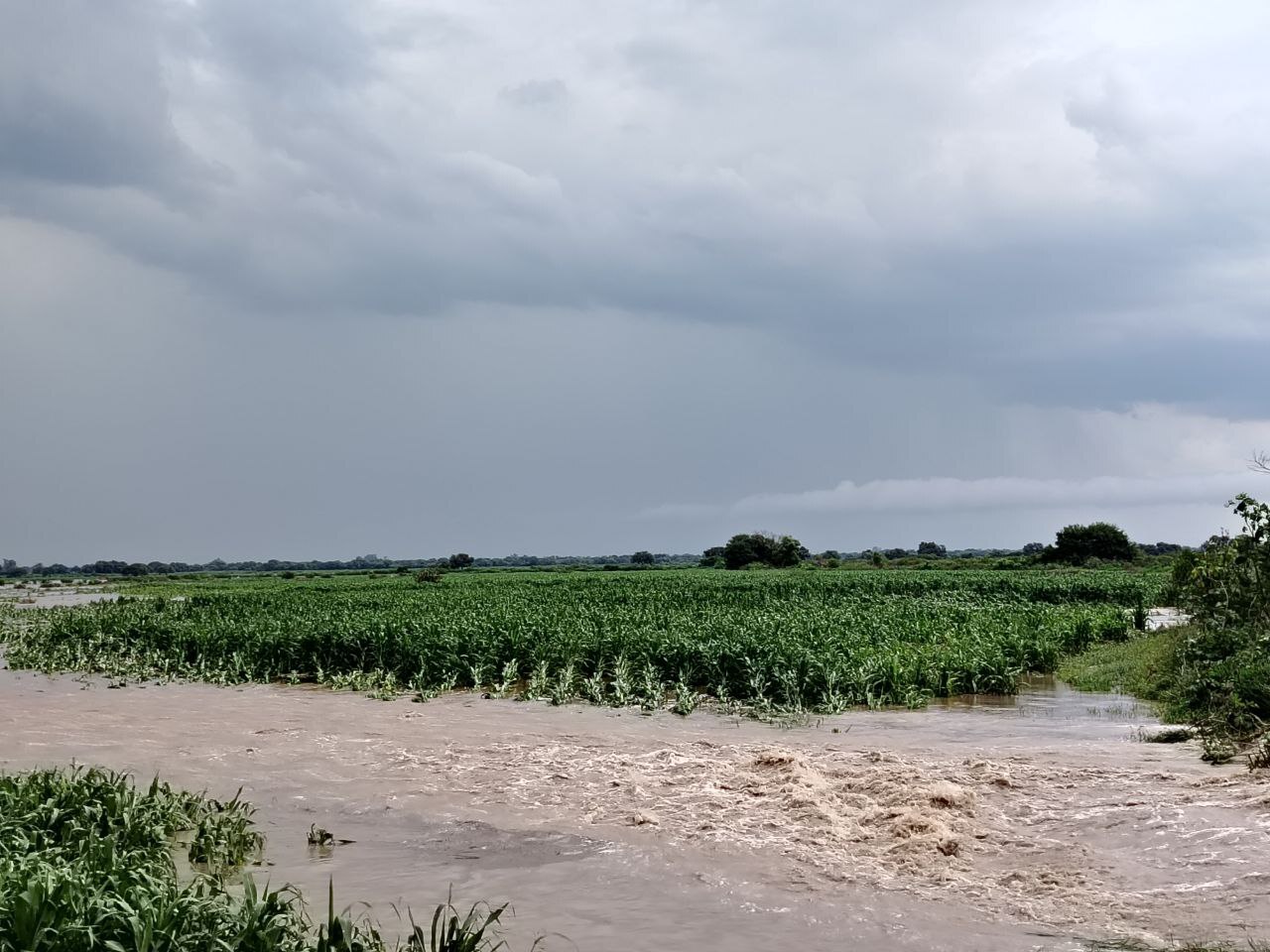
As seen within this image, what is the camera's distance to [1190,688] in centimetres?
1459

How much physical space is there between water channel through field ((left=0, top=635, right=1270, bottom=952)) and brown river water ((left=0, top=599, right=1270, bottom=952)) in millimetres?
30

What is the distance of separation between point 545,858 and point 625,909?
1.47 metres

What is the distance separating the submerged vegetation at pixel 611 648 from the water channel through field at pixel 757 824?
230 cm

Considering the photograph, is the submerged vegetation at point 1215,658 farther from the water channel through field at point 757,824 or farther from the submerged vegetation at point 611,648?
the submerged vegetation at point 611,648

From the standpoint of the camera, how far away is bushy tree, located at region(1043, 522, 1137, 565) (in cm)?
9200

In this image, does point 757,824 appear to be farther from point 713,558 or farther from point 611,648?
point 713,558

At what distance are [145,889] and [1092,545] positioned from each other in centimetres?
9696

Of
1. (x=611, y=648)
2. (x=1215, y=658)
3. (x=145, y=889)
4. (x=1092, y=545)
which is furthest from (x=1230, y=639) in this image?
(x=1092, y=545)

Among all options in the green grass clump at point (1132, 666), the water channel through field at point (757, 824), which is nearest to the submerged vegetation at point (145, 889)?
the water channel through field at point (757, 824)

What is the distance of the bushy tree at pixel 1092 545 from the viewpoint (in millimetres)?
92000

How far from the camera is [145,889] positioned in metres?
5.96

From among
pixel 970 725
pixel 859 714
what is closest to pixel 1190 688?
pixel 970 725

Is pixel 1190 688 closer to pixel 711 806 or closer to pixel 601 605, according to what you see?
pixel 711 806

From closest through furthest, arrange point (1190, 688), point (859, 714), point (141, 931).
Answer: point (141, 931) → point (1190, 688) → point (859, 714)
